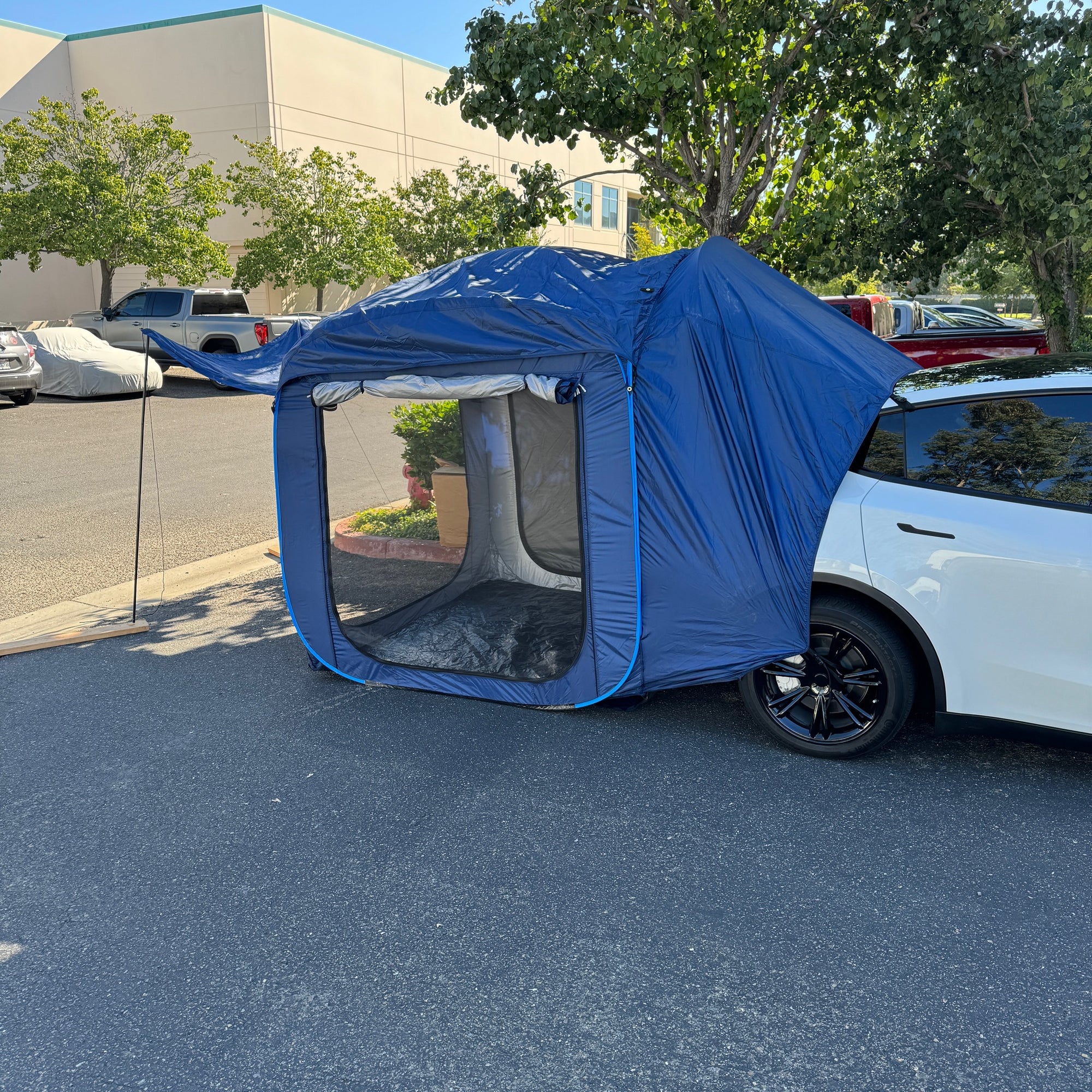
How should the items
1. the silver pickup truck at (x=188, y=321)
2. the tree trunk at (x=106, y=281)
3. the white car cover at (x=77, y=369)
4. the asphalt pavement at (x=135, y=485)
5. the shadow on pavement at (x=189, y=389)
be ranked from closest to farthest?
the asphalt pavement at (x=135, y=485) → the white car cover at (x=77, y=369) → the shadow on pavement at (x=189, y=389) → the silver pickup truck at (x=188, y=321) → the tree trunk at (x=106, y=281)

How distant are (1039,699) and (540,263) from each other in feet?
10.1

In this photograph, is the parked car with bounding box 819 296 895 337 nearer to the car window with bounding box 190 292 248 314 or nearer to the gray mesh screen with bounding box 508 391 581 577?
the gray mesh screen with bounding box 508 391 581 577

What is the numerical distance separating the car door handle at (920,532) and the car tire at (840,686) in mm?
386

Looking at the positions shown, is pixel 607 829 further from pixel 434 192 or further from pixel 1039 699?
pixel 434 192

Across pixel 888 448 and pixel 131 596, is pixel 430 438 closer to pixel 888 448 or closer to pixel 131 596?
pixel 131 596

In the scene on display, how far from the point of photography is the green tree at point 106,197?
23.2m

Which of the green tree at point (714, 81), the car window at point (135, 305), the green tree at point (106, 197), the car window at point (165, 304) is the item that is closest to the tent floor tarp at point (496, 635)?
the green tree at point (714, 81)

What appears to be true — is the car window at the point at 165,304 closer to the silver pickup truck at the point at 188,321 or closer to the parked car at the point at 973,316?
the silver pickup truck at the point at 188,321

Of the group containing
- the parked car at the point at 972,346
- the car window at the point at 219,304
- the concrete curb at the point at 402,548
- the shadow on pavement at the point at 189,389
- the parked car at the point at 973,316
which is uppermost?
the car window at the point at 219,304

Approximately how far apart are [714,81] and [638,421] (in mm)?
3893

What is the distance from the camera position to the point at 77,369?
1786cm

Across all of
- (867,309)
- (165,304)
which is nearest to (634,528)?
(867,309)

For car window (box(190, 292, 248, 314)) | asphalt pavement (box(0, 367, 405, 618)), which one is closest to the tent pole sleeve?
asphalt pavement (box(0, 367, 405, 618))

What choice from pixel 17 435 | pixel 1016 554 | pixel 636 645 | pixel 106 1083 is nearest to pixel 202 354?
pixel 636 645
